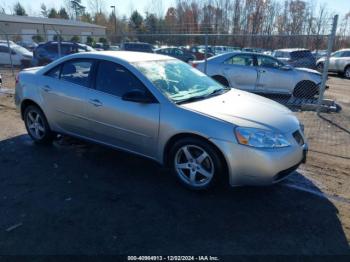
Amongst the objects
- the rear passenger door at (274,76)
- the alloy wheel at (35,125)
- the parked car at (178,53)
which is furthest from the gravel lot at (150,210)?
the parked car at (178,53)

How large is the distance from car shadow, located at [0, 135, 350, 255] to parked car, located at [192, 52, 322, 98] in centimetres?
596

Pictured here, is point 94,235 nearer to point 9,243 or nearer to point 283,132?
point 9,243

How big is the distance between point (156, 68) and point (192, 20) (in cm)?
4848

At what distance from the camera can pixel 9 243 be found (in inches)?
116

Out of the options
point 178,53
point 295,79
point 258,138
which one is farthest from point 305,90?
point 178,53

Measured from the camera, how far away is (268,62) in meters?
9.87

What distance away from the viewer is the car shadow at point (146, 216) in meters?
2.95

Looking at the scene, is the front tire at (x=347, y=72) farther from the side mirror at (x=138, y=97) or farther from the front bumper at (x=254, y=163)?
the side mirror at (x=138, y=97)

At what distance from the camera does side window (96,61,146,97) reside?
4.22m

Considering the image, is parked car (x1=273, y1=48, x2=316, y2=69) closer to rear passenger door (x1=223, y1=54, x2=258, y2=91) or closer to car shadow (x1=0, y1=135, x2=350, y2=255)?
rear passenger door (x1=223, y1=54, x2=258, y2=91)

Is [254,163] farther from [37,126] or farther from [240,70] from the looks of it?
[240,70]

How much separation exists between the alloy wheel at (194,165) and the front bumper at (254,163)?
257mm

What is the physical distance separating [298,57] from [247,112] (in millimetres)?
12144

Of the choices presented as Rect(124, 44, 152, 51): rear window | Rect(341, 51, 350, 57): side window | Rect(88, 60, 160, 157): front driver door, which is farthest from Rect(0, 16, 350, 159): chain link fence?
Rect(124, 44, 152, 51): rear window
